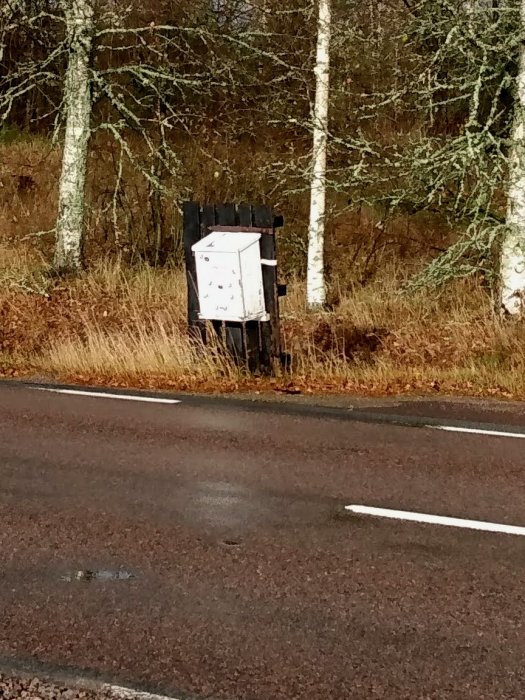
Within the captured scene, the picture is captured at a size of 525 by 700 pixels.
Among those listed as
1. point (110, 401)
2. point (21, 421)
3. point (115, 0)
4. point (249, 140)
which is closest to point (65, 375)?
point (110, 401)

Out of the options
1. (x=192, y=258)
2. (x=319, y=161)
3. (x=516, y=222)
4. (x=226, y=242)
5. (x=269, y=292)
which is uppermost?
(x=319, y=161)

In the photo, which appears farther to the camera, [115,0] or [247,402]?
[115,0]

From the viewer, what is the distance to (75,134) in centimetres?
1617

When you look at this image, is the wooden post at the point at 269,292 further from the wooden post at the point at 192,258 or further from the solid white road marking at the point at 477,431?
the solid white road marking at the point at 477,431

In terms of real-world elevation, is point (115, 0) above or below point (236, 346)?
above

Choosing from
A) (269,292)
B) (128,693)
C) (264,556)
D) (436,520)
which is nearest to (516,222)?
(269,292)

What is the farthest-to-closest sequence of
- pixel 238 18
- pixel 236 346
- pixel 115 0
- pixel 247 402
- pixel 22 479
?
pixel 238 18 → pixel 115 0 → pixel 236 346 → pixel 247 402 → pixel 22 479

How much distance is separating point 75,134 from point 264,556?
12.5 meters

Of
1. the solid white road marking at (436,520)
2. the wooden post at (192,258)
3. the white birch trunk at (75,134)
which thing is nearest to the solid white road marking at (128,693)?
the solid white road marking at (436,520)

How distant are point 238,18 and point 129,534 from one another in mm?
17059

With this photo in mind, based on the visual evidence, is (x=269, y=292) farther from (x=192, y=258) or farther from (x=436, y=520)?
(x=436, y=520)

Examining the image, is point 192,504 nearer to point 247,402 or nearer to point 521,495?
point 521,495

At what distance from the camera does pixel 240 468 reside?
6875mm

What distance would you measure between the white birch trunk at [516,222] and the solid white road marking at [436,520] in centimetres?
724
